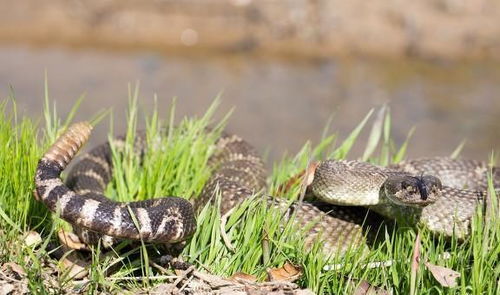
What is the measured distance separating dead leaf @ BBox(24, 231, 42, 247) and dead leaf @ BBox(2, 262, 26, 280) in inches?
13.8

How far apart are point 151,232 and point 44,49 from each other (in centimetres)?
1228

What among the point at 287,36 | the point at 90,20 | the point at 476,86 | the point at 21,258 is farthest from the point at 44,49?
the point at 21,258

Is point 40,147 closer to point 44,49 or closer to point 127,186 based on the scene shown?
point 127,186

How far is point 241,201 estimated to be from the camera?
6793 mm

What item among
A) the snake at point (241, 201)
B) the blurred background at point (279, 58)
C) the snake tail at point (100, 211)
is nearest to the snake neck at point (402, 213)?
the snake at point (241, 201)

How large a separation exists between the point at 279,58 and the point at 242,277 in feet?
39.5

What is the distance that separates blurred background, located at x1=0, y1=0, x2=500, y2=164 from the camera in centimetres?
1526

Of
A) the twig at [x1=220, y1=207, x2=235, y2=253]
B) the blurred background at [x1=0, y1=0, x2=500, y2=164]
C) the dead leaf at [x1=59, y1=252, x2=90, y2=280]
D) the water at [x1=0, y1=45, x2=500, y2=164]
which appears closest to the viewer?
the dead leaf at [x1=59, y1=252, x2=90, y2=280]

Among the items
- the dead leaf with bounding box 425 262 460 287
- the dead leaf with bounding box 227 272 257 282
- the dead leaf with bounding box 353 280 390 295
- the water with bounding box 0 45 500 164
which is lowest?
the water with bounding box 0 45 500 164

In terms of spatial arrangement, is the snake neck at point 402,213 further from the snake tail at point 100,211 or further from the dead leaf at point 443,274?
the snake tail at point 100,211

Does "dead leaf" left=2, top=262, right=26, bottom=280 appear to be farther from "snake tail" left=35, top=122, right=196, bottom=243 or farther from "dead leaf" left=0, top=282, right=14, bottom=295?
"snake tail" left=35, top=122, right=196, bottom=243

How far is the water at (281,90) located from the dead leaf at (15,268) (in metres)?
7.21

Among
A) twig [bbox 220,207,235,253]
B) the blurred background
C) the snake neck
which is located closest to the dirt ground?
the blurred background

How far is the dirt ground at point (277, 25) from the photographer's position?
707 inches
